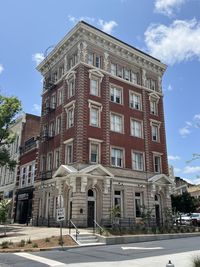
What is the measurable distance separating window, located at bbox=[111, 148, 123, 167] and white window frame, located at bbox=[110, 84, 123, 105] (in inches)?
229

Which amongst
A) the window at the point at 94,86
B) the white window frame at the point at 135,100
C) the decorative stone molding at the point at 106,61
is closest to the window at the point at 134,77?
the white window frame at the point at 135,100

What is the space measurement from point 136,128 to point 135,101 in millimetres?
3571

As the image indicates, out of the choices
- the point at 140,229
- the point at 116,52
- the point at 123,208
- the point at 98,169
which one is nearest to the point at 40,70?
the point at 116,52

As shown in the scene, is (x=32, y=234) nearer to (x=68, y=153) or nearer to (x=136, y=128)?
(x=68, y=153)

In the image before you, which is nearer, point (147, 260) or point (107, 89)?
point (147, 260)

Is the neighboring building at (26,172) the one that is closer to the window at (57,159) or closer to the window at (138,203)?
the window at (57,159)

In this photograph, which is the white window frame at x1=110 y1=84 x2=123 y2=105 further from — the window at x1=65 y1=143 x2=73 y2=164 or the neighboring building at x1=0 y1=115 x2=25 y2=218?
the neighboring building at x1=0 y1=115 x2=25 y2=218

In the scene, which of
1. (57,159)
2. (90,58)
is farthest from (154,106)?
(57,159)

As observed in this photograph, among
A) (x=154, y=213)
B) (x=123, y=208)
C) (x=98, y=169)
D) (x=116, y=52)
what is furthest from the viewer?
(x=116, y=52)

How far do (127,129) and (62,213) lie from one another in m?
17.4

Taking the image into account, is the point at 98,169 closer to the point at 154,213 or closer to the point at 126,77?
the point at 154,213

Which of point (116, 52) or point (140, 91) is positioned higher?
point (116, 52)

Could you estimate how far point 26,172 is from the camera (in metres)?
40.1

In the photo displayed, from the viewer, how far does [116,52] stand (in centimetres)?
3534
